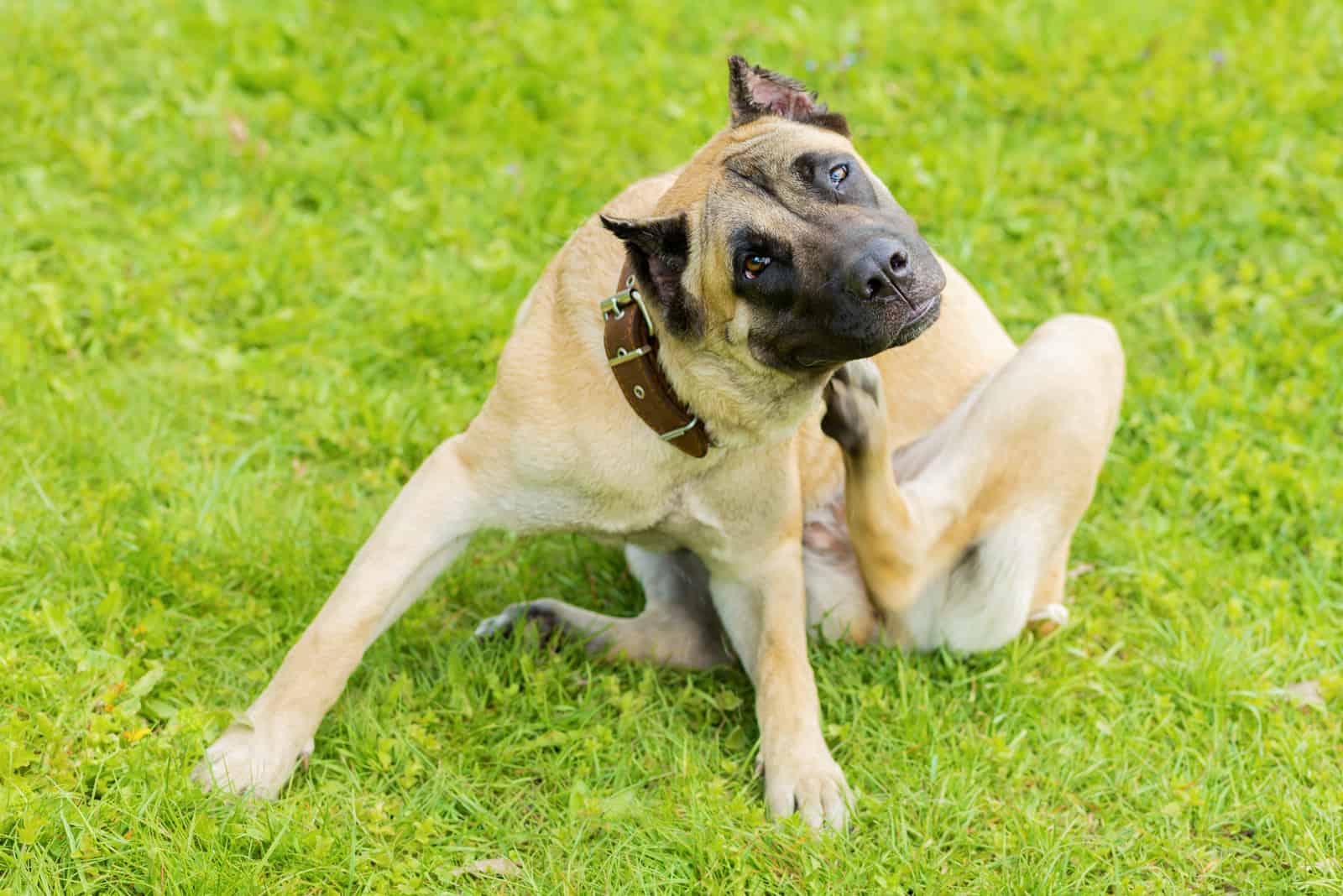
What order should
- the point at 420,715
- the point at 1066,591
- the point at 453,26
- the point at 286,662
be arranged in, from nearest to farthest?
the point at 286,662 → the point at 420,715 → the point at 1066,591 → the point at 453,26

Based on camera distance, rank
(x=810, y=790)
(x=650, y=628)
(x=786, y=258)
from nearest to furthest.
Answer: (x=786, y=258) → (x=810, y=790) → (x=650, y=628)

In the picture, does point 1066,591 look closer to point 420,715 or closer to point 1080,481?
point 1080,481

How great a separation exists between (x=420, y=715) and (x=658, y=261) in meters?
1.59

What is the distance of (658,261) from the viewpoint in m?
3.54

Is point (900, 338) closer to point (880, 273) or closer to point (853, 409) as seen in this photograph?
point (880, 273)

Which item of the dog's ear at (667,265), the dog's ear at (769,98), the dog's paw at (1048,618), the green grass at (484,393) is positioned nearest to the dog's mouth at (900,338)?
the dog's ear at (667,265)

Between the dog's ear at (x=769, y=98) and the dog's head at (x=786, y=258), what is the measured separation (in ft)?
0.54

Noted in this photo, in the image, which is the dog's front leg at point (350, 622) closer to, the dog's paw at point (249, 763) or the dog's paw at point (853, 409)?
the dog's paw at point (249, 763)

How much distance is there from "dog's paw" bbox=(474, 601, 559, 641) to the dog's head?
1256 mm

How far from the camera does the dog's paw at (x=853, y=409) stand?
411 cm

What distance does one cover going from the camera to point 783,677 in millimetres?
4168

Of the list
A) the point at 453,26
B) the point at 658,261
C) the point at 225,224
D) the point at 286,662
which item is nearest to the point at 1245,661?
the point at 658,261

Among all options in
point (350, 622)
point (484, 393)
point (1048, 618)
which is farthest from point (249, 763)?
point (1048, 618)

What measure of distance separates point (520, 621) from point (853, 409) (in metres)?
1.27
